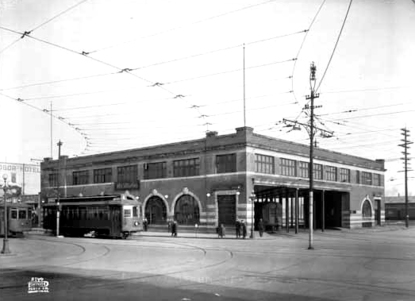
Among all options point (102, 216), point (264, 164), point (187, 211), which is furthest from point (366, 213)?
point (102, 216)

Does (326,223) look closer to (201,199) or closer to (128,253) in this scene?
(201,199)

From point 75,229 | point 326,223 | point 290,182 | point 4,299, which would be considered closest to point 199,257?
point 4,299

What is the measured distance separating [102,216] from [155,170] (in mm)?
13645

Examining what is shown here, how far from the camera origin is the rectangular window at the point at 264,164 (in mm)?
45675

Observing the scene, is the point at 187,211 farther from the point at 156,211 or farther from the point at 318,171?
the point at 318,171

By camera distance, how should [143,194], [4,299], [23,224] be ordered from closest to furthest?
[4,299] → [23,224] → [143,194]

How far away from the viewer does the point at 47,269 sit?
17.0 metres

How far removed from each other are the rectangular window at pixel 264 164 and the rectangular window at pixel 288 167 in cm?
194

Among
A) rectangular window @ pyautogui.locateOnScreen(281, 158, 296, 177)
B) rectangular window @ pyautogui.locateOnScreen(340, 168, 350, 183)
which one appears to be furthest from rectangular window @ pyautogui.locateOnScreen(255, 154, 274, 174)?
rectangular window @ pyautogui.locateOnScreen(340, 168, 350, 183)

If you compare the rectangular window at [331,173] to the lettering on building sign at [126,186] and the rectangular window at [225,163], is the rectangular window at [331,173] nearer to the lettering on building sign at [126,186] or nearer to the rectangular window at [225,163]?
the rectangular window at [225,163]

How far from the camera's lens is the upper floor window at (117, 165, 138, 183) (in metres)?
54.3

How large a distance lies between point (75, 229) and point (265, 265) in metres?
27.7

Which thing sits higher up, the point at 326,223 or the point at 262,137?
the point at 262,137

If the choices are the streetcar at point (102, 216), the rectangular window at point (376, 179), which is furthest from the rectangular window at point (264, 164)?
the rectangular window at point (376, 179)
